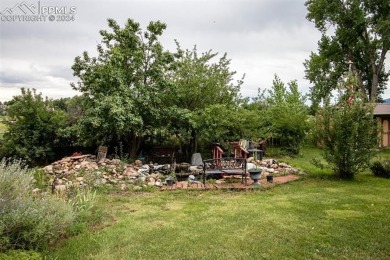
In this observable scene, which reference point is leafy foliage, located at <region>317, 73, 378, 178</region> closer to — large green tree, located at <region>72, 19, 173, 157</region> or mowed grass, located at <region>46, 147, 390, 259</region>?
mowed grass, located at <region>46, 147, 390, 259</region>

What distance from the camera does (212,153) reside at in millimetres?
11734

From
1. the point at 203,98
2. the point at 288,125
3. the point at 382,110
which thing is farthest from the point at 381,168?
the point at 382,110

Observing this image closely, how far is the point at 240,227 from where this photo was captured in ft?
14.8

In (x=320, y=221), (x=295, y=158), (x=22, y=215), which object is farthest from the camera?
(x=295, y=158)

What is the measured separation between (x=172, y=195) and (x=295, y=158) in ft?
27.2

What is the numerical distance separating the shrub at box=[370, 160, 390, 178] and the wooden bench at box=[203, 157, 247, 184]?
416cm

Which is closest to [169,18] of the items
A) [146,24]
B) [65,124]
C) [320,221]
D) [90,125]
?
[146,24]

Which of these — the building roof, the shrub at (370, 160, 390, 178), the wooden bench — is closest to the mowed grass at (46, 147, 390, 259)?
the wooden bench

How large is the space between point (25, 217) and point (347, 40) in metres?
22.0

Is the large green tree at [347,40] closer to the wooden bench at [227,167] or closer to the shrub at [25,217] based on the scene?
the wooden bench at [227,167]

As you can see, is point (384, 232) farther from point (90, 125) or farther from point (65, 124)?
point (65, 124)

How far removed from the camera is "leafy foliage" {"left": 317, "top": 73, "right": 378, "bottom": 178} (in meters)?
7.73

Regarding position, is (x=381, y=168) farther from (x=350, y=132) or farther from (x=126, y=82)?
(x=126, y=82)

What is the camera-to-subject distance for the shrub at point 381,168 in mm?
8469
